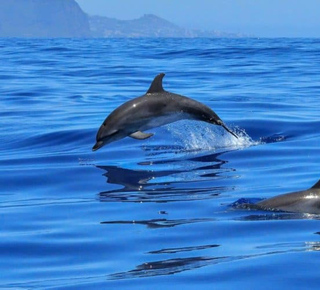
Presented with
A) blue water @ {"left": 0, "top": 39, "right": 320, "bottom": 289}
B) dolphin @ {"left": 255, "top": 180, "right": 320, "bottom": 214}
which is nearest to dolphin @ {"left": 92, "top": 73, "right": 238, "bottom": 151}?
blue water @ {"left": 0, "top": 39, "right": 320, "bottom": 289}

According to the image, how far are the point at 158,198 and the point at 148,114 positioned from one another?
2.54 m

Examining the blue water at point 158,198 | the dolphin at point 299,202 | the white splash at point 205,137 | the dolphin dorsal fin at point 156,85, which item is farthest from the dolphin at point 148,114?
the dolphin at point 299,202

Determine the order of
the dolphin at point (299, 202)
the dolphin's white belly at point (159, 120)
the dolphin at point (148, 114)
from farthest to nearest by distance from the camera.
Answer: the dolphin's white belly at point (159, 120)
the dolphin at point (148, 114)
the dolphin at point (299, 202)

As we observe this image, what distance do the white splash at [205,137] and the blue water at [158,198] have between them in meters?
0.03

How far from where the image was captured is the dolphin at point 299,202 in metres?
8.65

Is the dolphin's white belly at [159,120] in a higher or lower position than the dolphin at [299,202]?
higher

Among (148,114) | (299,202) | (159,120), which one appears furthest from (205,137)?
(299,202)

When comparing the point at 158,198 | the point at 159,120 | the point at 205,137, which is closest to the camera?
the point at 158,198

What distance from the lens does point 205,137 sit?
1480cm

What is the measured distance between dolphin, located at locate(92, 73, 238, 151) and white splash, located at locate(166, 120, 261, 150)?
1.39 meters

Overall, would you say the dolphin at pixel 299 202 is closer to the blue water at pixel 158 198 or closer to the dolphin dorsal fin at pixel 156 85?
the blue water at pixel 158 198

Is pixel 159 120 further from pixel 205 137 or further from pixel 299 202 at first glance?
pixel 299 202

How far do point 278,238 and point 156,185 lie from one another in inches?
129

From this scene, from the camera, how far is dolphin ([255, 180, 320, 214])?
8648 mm
